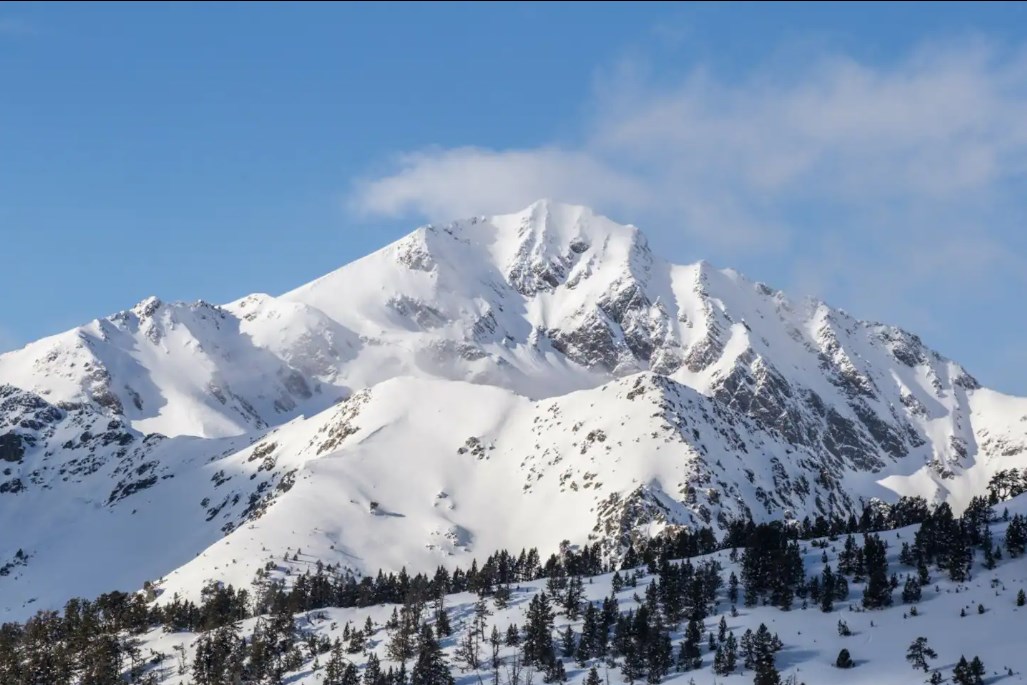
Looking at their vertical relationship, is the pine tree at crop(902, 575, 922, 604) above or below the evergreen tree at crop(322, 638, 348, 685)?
above

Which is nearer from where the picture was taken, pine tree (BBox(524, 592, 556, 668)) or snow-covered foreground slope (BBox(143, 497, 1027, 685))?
snow-covered foreground slope (BBox(143, 497, 1027, 685))

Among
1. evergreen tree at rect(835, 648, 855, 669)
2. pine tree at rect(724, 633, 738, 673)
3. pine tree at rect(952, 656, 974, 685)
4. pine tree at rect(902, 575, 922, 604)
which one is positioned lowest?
pine tree at rect(952, 656, 974, 685)

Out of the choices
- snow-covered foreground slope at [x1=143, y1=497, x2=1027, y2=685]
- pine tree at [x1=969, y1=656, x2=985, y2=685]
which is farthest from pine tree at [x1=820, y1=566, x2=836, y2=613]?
pine tree at [x1=969, y1=656, x2=985, y2=685]

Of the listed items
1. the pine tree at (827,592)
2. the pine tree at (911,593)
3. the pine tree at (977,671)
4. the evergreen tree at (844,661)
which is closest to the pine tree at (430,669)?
the evergreen tree at (844,661)

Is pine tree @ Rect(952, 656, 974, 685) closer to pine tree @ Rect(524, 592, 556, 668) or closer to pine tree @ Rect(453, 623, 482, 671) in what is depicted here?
pine tree @ Rect(524, 592, 556, 668)

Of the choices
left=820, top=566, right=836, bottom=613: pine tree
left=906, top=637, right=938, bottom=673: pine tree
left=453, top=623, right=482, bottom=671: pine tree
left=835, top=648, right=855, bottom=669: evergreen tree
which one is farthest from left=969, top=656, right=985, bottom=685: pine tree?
left=453, top=623, right=482, bottom=671: pine tree

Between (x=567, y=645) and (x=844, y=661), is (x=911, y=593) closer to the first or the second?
(x=844, y=661)

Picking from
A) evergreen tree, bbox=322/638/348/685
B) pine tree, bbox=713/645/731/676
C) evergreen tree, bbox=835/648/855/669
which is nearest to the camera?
evergreen tree, bbox=835/648/855/669

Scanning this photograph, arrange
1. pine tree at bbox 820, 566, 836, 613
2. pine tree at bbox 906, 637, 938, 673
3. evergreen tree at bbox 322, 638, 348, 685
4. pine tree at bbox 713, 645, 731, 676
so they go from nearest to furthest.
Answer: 1. pine tree at bbox 906, 637, 938, 673
2. pine tree at bbox 713, 645, 731, 676
3. evergreen tree at bbox 322, 638, 348, 685
4. pine tree at bbox 820, 566, 836, 613

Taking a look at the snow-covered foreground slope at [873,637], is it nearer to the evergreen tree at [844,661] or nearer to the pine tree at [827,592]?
the evergreen tree at [844,661]

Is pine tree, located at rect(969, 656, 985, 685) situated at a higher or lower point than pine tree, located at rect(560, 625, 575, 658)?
lower

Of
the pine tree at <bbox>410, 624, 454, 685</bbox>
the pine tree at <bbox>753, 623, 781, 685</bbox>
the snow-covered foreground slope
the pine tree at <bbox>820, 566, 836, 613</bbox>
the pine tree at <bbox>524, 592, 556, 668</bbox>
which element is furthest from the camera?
the pine tree at <bbox>820, 566, 836, 613</bbox>

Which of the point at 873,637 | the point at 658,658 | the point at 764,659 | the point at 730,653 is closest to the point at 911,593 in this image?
the point at 873,637

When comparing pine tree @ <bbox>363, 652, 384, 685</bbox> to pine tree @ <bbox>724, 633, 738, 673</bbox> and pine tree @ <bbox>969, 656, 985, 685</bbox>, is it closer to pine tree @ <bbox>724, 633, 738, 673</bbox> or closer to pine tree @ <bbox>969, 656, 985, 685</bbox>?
pine tree @ <bbox>724, 633, 738, 673</bbox>
